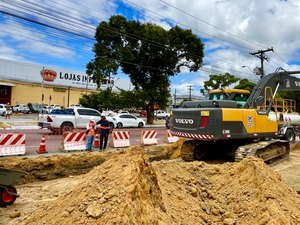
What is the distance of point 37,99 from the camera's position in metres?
64.6

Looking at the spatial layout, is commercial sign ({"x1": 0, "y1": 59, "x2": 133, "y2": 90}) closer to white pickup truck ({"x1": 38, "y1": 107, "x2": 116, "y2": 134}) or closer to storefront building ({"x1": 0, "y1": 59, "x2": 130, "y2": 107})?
Answer: storefront building ({"x1": 0, "y1": 59, "x2": 130, "y2": 107})

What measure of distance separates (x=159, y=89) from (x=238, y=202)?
31.9 meters

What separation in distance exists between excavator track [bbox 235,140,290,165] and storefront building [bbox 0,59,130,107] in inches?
1975

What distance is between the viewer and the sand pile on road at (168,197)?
12.7 feet

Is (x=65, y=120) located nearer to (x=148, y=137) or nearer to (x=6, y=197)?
Answer: (x=148, y=137)

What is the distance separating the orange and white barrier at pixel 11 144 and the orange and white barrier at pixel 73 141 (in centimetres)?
182

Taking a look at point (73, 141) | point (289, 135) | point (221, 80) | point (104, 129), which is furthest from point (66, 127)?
point (221, 80)

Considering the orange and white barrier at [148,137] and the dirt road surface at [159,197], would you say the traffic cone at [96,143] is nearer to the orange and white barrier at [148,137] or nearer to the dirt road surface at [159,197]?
the orange and white barrier at [148,137]

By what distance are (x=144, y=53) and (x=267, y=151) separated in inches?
1021

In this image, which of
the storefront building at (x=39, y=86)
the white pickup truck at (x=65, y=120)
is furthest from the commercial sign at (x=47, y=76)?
the white pickup truck at (x=65, y=120)

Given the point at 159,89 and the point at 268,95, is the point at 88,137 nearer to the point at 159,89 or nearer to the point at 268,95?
the point at 268,95

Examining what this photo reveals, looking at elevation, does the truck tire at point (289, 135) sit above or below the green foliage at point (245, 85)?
below

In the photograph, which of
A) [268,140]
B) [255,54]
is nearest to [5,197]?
[268,140]

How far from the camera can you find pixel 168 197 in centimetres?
506
